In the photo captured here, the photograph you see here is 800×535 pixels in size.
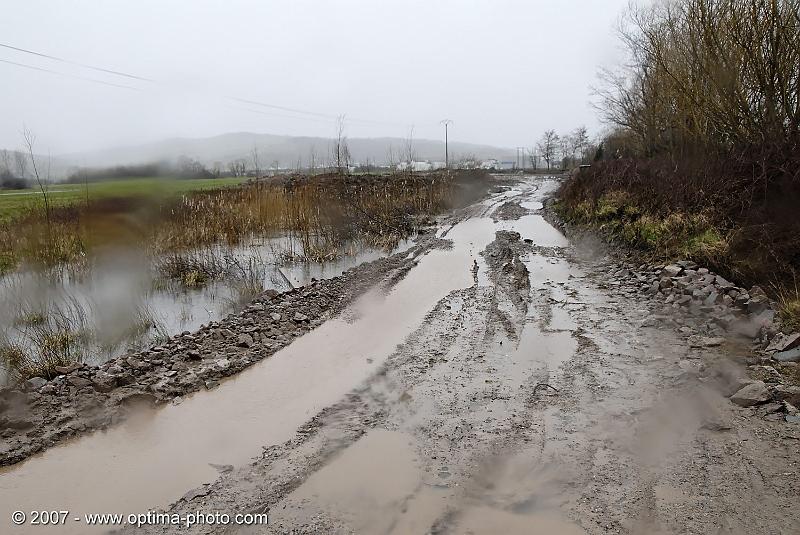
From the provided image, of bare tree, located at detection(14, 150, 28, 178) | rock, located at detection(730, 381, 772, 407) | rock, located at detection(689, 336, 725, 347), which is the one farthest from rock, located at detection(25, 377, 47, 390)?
rock, located at detection(689, 336, 725, 347)

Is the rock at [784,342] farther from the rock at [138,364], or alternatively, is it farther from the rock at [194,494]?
the rock at [138,364]

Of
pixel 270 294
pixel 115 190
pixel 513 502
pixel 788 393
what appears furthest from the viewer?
pixel 270 294

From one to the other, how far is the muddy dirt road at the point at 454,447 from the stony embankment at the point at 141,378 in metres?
0.20

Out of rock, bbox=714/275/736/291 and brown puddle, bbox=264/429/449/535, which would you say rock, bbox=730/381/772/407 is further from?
brown puddle, bbox=264/429/449/535

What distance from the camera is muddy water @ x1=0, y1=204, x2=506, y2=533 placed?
3.83m

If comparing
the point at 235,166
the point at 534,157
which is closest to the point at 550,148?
the point at 534,157

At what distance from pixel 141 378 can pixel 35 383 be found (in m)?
1.00

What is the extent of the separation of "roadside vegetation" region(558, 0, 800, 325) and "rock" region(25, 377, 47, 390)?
852cm

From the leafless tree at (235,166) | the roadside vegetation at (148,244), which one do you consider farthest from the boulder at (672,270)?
the leafless tree at (235,166)

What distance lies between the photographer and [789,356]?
5270mm

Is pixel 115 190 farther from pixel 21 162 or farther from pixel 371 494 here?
pixel 371 494

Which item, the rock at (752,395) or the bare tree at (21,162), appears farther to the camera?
the bare tree at (21,162)

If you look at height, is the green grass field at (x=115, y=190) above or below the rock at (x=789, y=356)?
above

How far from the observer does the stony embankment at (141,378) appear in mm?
4625
